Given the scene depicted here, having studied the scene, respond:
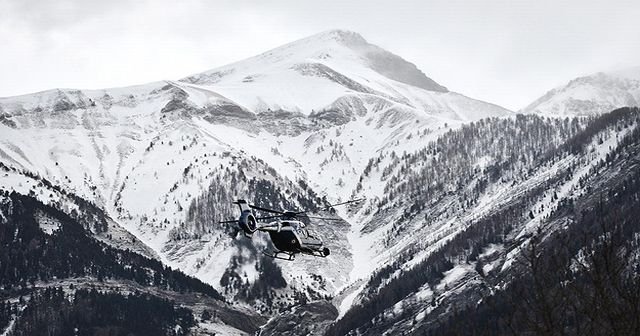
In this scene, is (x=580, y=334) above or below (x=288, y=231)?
below

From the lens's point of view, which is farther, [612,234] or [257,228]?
[257,228]

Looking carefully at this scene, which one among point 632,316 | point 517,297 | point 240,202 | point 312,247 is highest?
point 240,202

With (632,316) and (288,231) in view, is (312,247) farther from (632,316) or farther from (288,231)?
(632,316)

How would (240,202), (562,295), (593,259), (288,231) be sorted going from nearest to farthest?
(593,259), (562,295), (288,231), (240,202)

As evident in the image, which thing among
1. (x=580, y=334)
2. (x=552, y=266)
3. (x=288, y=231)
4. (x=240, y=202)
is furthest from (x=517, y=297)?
(x=240, y=202)

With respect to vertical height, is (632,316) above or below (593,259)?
below

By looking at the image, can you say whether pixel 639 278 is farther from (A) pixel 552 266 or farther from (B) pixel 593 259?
(A) pixel 552 266

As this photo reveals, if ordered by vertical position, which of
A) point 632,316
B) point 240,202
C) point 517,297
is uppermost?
point 240,202

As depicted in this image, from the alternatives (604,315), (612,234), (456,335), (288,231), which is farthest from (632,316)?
(288,231)

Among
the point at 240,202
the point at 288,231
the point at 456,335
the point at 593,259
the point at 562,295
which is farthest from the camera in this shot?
the point at 240,202
